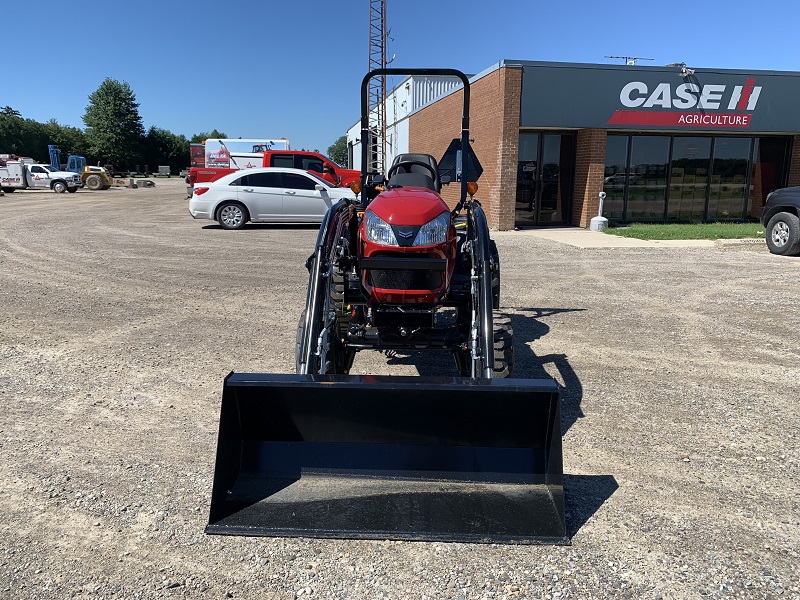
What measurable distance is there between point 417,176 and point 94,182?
42.2m

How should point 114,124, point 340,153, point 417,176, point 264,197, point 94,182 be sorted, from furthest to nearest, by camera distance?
1. point 340,153
2. point 114,124
3. point 94,182
4. point 264,197
5. point 417,176

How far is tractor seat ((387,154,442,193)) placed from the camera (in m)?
4.68

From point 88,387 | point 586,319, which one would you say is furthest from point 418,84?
point 88,387

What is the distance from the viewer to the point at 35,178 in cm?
3603

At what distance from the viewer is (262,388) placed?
303 centimetres

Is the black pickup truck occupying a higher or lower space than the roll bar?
lower

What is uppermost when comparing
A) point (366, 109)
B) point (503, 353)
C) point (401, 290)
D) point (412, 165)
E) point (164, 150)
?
point (164, 150)

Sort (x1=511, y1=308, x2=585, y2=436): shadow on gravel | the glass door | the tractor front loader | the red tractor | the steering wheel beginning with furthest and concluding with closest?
the glass door
the steering wheel
(x1=511, y1=308, x2=585, y2=436): shadow on gravel
the red tractor
the tractor front loader

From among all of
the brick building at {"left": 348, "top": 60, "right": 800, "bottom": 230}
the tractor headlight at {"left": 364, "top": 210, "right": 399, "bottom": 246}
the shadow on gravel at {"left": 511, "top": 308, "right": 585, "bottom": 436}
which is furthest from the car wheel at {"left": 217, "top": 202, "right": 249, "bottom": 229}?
the tractor headlight at {"left": 364, "top": 210, "right": 399, "bottom": 246}

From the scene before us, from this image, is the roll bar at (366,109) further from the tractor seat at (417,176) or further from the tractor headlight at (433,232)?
the tractor headlight at (433,232)

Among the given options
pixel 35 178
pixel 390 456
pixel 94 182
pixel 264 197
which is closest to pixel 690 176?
pixel 264 197

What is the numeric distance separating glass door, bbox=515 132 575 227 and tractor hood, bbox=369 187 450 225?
1370 cm

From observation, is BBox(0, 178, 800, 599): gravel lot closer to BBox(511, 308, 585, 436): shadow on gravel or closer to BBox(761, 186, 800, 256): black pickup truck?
BBox(511, 308, 585, 436): shadow on gravel

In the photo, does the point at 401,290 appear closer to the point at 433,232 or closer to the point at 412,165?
the point at 433,232
